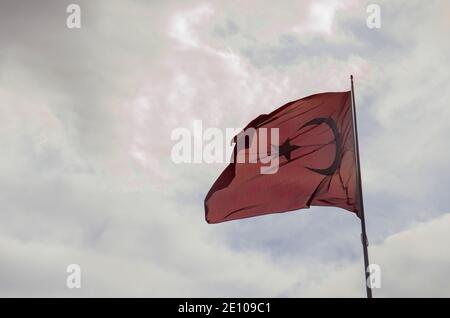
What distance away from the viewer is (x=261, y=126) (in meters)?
25.6

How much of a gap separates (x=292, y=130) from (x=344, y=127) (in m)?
2.04

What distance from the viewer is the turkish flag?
78.3 feet

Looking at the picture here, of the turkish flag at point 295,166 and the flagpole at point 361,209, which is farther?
the turkish flag at point 295,166

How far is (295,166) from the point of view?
80.7ft

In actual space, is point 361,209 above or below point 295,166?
below

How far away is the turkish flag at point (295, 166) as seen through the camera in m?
23.9

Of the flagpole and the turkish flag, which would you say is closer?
the flagpole
